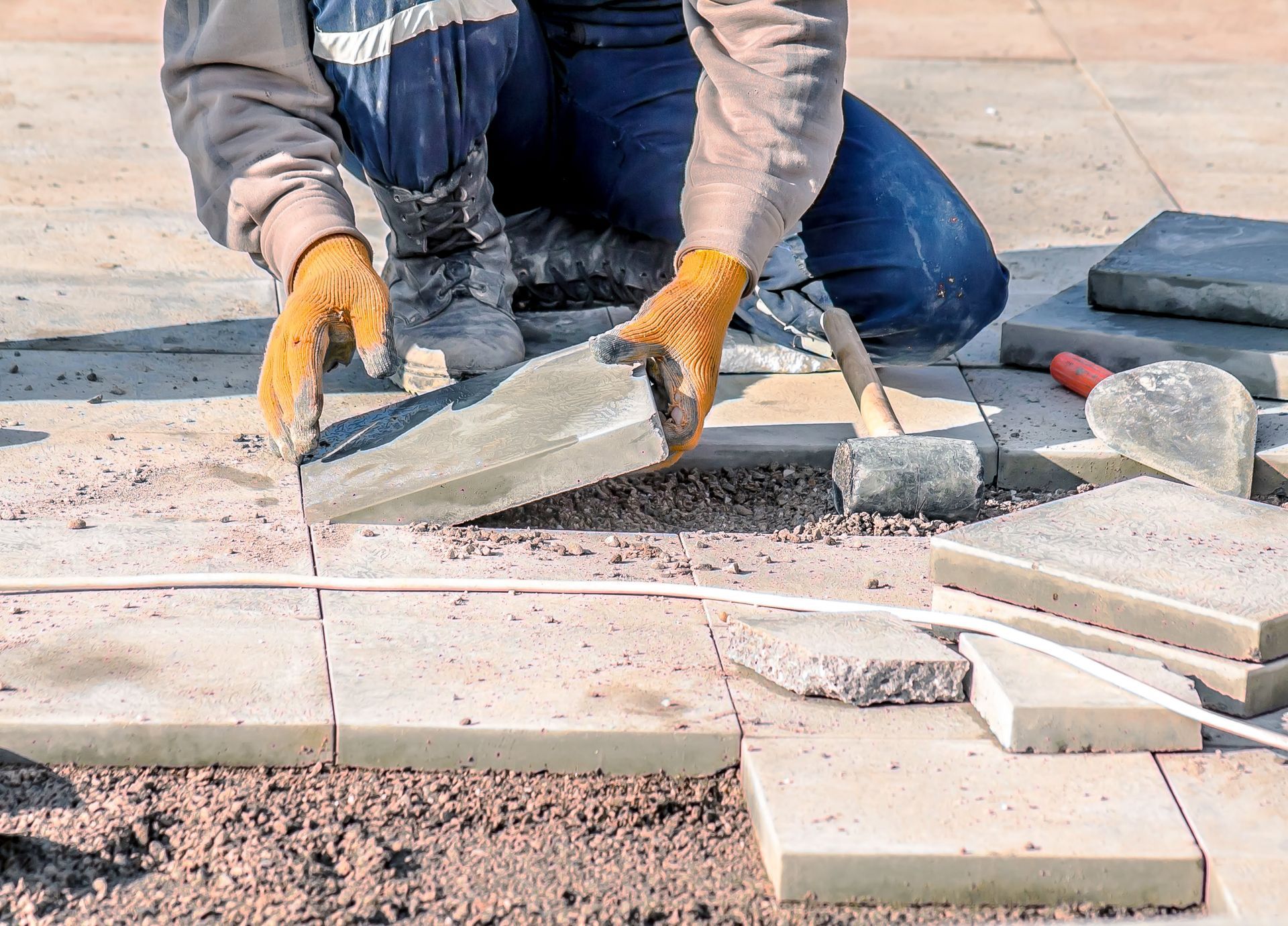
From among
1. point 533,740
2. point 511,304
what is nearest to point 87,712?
point 533,740

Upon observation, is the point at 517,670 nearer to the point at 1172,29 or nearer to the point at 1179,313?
the point at 1179,313

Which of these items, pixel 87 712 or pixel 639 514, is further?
pixel 639 514

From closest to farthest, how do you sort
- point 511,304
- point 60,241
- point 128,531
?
point 128,531 < point 511,304 < point 60,241

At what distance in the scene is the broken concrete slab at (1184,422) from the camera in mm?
2512

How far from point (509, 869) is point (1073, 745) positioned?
28.7 inches

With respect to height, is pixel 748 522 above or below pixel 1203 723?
below

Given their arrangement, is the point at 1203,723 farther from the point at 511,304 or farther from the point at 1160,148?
the point at 1160,148

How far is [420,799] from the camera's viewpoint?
1.77m

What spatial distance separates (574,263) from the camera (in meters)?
3.30

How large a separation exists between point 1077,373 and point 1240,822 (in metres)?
1.44

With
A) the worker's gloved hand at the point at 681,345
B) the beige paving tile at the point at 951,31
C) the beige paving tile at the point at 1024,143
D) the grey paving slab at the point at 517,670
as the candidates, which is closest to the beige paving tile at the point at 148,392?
the grey paving slab at the point at 517,670

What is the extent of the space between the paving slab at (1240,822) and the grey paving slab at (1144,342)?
1.34m

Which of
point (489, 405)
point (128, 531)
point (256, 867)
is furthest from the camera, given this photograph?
point (489, 405)

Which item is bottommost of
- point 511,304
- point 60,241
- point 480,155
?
point 60,241
